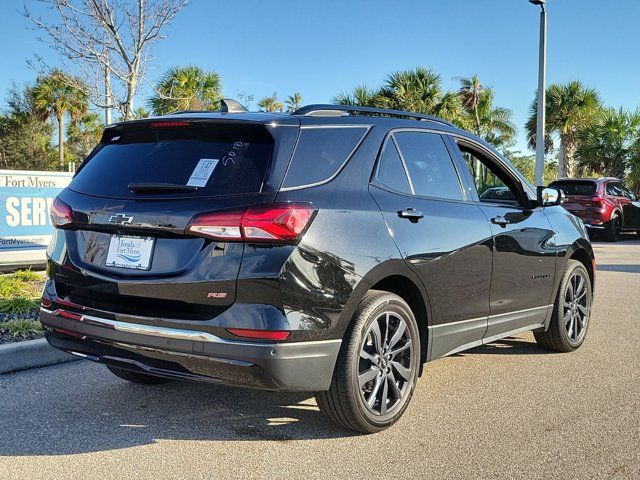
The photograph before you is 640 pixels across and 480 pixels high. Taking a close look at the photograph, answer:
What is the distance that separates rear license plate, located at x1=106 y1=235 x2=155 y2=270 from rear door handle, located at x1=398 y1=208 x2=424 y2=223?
1385 millimetres

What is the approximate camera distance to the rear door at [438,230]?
3.90 m

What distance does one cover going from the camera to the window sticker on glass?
3404 mm

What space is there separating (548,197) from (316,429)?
272 cm

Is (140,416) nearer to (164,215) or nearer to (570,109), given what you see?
(164,215)

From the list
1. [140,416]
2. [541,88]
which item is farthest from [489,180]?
[541,88]

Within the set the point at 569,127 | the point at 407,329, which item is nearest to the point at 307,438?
the point at 407,329

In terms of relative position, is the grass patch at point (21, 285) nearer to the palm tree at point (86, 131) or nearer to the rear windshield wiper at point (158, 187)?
the rear windshield wiper at point (158, 187)

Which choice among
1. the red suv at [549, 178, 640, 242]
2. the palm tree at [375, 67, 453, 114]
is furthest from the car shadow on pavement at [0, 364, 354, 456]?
the palm tree at [375, 67, 453, 114]

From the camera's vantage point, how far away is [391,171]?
4.01m

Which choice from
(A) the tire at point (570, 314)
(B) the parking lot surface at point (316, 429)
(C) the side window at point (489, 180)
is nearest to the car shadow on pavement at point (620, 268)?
(A) the tire at point (570, 314)

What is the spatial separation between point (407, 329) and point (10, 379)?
2857mm

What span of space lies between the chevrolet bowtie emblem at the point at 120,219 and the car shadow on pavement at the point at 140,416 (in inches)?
46.2

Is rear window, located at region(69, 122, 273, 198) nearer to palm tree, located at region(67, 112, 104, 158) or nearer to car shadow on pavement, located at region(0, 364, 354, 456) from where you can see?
car shadow on pavement, located at region(0, 364, 354, 456)

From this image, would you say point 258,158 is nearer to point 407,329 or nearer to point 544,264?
point 407,329
